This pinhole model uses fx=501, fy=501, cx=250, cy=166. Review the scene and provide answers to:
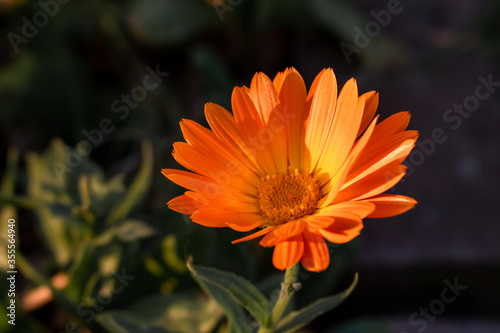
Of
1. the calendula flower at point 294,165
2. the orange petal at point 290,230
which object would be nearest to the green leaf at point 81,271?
the calendula flower at point 294,165

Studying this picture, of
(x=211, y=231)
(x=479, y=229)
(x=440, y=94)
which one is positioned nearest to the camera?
(x=211, y=231)

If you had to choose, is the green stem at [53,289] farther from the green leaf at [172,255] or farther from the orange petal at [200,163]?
the orange petal at [200,163]

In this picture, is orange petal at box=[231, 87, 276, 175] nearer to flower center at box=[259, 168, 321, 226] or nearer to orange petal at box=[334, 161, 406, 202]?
flower center at box=[259, 168, 321, 226]

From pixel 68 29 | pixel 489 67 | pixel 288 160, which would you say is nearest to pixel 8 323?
pixel 288 160

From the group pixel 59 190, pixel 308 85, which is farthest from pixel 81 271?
pixel 308 85

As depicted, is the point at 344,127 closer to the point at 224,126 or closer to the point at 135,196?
the point at 224,126

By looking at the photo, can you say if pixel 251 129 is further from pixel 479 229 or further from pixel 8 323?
pixel 479 229
